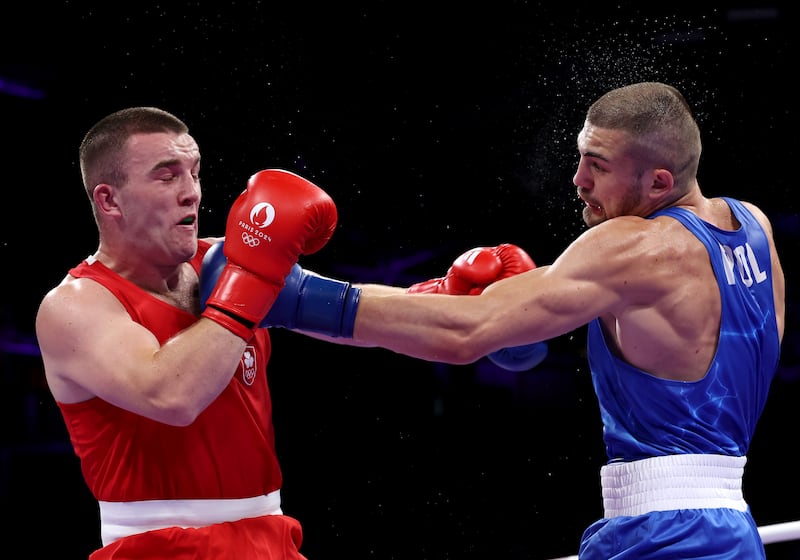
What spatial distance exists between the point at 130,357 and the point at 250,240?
391mm

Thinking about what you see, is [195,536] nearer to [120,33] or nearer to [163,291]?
[163,291]

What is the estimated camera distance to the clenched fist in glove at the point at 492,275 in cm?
263

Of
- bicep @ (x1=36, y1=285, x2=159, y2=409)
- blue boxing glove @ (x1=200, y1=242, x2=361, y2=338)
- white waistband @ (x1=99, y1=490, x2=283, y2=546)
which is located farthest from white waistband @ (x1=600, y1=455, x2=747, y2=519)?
bicep @ (x1=36, y1=285, x2=159, y2=409)

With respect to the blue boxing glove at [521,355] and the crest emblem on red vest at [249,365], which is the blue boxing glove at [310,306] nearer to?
the crest emblem on red vest at [249,365]

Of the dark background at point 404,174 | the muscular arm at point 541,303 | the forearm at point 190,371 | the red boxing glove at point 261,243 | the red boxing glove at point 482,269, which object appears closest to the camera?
the forearm at point 190,371

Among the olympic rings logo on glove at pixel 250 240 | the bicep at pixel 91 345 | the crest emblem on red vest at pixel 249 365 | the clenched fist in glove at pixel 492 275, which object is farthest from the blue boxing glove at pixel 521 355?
the bicep at pixel 91 345

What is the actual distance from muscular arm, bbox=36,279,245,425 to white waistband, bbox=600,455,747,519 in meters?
1.02

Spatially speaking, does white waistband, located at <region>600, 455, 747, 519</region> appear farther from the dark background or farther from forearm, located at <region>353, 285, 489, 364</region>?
the dark background

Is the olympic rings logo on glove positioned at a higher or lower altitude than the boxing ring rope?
higher

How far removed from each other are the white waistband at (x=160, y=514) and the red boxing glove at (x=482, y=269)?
926 millimetres

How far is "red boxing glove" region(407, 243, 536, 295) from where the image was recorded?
2.63m

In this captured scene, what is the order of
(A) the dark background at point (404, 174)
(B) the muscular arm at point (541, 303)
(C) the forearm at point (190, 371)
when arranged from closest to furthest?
(C) the forearm at point (190, 371) < (B) the muscular arm at point (541, 303) < (A) the dark background at point (404, 174)

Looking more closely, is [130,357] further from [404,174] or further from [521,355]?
[404,174]

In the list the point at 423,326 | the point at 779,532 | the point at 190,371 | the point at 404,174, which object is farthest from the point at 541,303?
the point at 404,174
